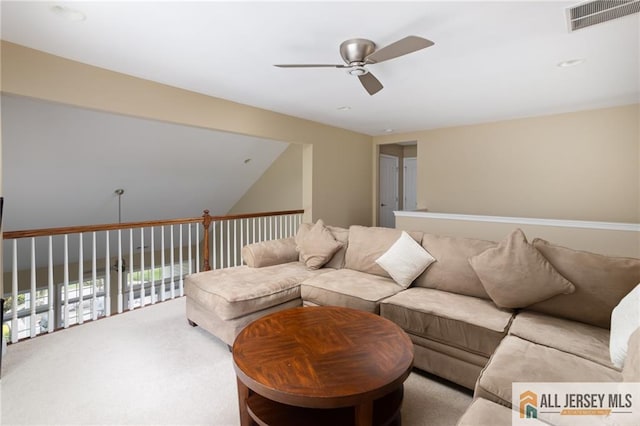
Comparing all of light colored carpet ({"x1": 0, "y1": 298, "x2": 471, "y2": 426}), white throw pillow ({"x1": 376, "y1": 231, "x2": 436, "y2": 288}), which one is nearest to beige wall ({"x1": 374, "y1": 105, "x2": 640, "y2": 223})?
white throw pillow ({"x1": 376, "y1": 231, "x2": 436, "y2": 288})

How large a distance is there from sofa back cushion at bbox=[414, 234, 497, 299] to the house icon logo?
121 centimetres

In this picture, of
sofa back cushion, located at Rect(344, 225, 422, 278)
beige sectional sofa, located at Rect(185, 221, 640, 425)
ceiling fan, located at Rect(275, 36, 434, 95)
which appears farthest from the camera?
sofa back cushion, located at Rect(344, 225, 422, 278)

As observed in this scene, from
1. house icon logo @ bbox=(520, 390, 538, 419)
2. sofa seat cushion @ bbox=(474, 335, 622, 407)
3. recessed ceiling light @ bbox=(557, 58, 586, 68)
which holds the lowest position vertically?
house icon logo @ bbox=(520, 390, 538, 419)

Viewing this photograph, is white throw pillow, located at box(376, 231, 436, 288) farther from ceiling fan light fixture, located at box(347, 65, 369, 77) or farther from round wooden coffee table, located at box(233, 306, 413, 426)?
ceiling fan light fixture, located at box(347, 65, 369, 77)

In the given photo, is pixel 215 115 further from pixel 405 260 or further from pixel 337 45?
pixel 405 260

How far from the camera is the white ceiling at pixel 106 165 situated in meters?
3.65

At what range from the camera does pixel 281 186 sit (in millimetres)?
6707

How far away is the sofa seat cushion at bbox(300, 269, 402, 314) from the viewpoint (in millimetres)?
2584

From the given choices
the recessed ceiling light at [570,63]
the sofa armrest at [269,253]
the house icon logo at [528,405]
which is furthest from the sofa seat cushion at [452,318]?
the recessed ceiling light at [570,63]

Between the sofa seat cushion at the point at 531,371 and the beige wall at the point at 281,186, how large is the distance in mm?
5100

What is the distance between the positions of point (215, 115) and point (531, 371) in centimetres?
390

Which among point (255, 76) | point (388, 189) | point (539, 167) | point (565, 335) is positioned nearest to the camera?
point (565, 335)

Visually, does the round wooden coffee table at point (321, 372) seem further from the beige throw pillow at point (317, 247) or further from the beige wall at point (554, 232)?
the beige wall at point (554, 232)

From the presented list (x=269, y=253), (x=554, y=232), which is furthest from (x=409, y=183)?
(x=269, y=253)
